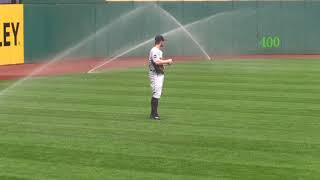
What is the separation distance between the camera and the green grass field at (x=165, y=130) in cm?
1042

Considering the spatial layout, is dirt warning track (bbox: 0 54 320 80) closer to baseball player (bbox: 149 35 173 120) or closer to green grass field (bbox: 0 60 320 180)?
green grass field (bbox: 0 60 320 180)

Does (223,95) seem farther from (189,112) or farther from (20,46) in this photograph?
(20,46)

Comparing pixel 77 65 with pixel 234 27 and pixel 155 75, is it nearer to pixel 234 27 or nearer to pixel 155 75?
pixel 234 27

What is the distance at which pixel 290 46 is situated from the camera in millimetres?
39281

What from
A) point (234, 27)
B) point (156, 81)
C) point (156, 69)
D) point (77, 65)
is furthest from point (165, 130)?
point (234, 27)

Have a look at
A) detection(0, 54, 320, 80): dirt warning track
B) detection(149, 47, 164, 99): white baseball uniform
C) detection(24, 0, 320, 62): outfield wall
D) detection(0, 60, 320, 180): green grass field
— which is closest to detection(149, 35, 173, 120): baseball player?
detection(149, 47, 164, 99): white baseball uniform

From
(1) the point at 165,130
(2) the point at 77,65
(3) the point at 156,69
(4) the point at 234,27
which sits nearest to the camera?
(1) the point at 165,130

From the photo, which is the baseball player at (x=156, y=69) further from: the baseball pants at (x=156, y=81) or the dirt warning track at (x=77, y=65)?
the dirt warning track at (x=77, y=65)

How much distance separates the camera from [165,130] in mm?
13945

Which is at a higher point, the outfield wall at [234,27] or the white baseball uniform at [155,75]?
the outfield wall at [234,27]

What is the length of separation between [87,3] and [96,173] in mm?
25891

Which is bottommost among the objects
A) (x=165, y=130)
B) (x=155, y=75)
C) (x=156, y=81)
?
(x=165, y=130)

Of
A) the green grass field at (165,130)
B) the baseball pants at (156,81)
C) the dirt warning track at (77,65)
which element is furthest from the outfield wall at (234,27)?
the baseball pants at (156,81)

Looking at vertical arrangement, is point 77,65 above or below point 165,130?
above
